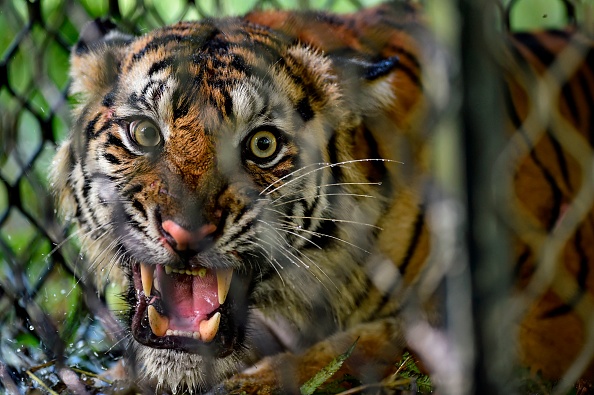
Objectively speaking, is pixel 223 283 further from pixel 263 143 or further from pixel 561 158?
pixel 561 158

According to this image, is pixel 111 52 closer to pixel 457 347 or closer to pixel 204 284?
pixel 204 284

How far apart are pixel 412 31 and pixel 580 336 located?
0.79 metres

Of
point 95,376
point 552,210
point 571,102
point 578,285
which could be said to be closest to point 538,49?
point 571,102

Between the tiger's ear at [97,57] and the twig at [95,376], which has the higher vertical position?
the tiger's ear at [97,57]

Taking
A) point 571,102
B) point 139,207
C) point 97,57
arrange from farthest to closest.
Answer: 1. point 571,102
2. point 97,57
3. point 139,207

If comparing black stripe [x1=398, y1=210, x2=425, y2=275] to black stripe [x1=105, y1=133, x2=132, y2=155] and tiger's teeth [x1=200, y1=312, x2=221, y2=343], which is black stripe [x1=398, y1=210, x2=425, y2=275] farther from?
black stripe [x1=105, y1=133, x2=132, y2=155]

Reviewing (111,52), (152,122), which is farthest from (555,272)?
(111,52)

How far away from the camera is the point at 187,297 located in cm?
133

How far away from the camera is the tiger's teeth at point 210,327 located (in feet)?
4.33

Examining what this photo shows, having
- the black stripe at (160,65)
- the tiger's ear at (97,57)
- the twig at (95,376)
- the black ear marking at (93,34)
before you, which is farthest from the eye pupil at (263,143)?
the twig at (95,376)

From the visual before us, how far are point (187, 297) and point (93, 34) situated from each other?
2.00ft

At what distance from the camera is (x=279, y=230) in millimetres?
1408

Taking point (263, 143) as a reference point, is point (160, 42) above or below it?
above

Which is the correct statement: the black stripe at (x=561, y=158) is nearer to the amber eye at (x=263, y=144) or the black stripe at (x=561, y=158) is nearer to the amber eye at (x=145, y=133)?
the amber eye at (x=263, y=144)
